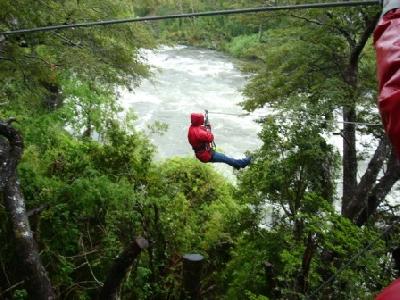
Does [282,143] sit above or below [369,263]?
above

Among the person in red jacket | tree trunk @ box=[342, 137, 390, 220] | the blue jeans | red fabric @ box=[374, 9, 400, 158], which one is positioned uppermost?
red fabric @ box=[374, 9, 400, 158]

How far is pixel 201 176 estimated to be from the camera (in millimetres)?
10836

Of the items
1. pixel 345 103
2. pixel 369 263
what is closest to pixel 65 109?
pixel 345 103

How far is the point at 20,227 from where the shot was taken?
13.5 feet

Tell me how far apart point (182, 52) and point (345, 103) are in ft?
67.8

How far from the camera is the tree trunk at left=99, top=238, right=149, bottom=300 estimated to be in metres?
4.21

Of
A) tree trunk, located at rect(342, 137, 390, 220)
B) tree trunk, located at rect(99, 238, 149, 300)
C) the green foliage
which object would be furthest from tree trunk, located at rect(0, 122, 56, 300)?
the green foliage

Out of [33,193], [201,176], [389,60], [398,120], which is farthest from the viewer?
[201,176]

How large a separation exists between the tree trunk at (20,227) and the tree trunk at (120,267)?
0.54m

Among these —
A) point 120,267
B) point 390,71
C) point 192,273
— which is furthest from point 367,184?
point 390,71

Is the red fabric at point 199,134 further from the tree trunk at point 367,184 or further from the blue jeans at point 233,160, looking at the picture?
the tree trunk at point 367,184

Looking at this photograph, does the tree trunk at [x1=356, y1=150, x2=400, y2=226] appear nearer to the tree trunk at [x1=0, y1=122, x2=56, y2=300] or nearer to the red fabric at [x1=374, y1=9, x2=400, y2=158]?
the tree trunk at [x1=0, y1=122, x2=56, y2=300]

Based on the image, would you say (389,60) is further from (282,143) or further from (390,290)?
(282,143)

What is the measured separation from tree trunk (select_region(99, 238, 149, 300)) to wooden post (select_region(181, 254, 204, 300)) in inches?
22.4
